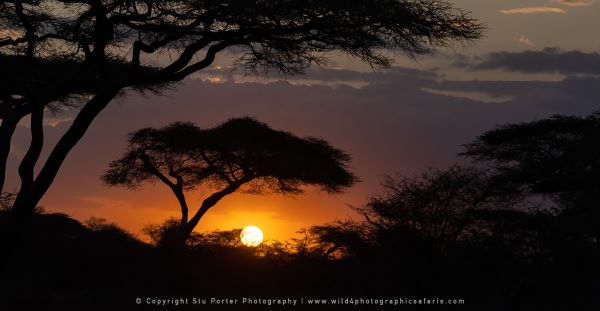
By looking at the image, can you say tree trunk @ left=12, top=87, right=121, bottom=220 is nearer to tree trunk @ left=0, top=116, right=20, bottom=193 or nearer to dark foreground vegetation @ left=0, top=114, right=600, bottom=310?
dark foreground vegetation @ left=0, top=114, right=600, bottom=310

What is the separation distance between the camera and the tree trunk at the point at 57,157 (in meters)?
14.4

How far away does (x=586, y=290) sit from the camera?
19.2 metres

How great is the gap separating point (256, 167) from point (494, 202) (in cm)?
1283

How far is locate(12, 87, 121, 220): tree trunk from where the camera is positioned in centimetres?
1444

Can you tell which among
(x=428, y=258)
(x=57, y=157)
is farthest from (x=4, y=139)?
(x=428, y=258)

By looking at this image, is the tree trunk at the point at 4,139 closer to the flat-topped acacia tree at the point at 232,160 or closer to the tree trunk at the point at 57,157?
the tree trunk at the point at 57,157

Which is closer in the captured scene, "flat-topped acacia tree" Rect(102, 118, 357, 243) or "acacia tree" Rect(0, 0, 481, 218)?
"acacia tree" Rect(0, 0, 481, 218)

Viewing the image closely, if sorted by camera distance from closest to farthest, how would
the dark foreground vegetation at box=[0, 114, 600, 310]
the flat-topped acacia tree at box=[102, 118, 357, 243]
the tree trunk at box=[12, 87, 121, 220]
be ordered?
the tree trunk at box=[12, 87, 121, 220], the dark foreground vegetation at box=[0, 114, 600, 310], the flat-topped acacia tree at box=[102, 118, 357, 243]

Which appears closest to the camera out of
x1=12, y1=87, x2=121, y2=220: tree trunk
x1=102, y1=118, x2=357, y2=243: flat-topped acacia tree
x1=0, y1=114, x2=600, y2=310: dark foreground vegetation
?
x1=12, y1=87, x2=121, y2=220: tree trunk

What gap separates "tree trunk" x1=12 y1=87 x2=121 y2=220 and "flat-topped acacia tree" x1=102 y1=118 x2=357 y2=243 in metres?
14.2

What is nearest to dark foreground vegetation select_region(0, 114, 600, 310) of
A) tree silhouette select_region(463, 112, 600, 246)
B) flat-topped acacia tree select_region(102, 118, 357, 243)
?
tree silhouette select_region(463, 112, 600, 246)

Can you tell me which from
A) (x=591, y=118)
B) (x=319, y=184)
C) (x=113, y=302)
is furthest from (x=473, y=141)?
(x=113, y=302)

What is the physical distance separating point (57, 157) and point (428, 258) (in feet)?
26.6

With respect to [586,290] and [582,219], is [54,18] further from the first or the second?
[586,290]
